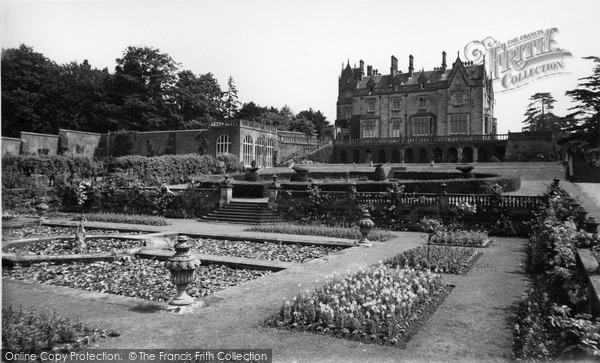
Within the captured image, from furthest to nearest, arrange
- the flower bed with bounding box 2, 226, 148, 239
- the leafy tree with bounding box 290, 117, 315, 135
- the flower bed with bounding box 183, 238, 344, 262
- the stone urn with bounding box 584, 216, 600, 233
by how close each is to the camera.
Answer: the leafy tree with bounding box 290, 117, 315, 135
the flower bed with bounding box 2, 226, 148, 239
the flower bed with bounding box 183, 238, 344, 262
the stone urn with bounding box 584, 216, 600, 233

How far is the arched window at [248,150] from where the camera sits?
4719 centimetres

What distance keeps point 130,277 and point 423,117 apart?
55628mm

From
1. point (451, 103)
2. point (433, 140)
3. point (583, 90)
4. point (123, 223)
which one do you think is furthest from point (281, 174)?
point (451, 103)

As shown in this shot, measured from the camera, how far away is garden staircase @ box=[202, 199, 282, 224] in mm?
21000

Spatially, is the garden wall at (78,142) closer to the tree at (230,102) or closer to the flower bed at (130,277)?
the tree at (230,102)

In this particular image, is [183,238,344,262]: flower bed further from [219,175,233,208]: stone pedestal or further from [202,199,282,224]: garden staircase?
[219,175,233,208]: stone pedestal

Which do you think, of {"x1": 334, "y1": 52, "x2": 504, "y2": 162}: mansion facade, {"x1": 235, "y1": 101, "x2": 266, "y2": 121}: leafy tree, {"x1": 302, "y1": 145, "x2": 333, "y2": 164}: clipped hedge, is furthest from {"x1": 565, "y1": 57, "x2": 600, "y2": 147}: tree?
{"x1": 235, "y1": 101, "x2": 266, "y2": 121}: leafy tree

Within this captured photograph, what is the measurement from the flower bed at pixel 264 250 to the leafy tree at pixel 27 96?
4492 centimetres

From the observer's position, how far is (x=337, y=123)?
7062 cm

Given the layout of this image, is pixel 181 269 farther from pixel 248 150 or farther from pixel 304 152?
pixel 304 152

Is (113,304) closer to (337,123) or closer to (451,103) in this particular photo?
(451,103)

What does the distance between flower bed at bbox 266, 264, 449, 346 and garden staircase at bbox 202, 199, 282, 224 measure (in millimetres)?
13899

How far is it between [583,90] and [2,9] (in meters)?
43.4

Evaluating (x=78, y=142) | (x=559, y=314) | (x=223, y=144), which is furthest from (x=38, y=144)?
(x=559, y=314)
